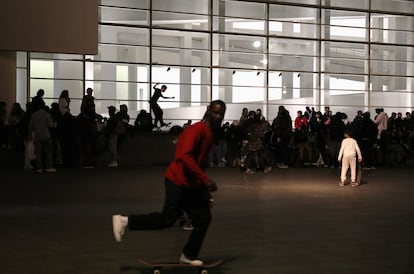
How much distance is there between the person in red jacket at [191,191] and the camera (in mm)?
6785

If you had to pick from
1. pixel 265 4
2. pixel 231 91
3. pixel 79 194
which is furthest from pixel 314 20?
pixel 79 194

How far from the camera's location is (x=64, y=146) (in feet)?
64.7

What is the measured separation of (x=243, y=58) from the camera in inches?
1217

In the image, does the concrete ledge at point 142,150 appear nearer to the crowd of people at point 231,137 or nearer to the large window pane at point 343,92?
the crowd of people at point 231,137

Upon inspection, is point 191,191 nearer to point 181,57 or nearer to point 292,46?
point 181,57

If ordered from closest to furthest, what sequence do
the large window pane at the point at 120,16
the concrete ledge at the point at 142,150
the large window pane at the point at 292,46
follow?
the concrete ledge at the point at 142,150 < the large window pane at the point at 120,16 < the large window pane at the point at 292,46

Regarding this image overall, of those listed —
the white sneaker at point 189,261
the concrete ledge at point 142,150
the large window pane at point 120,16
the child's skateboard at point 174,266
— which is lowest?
the child's skateboard at point 174,266

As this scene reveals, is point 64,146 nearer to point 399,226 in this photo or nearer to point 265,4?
point 399,226

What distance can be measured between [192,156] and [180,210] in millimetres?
564

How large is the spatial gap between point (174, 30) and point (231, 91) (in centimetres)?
367

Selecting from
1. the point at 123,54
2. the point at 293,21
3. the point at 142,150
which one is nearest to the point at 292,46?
the point at 293,21

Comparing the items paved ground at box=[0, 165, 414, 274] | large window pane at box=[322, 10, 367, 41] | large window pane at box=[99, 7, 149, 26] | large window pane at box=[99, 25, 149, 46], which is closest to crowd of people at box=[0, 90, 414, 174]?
paved ground at box=[0, 165, 414, 274]

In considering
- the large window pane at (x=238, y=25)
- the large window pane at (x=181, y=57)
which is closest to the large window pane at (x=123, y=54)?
the large window pane at (x=181, y=57)

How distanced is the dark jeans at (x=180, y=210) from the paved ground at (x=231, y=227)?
463 millimetres
